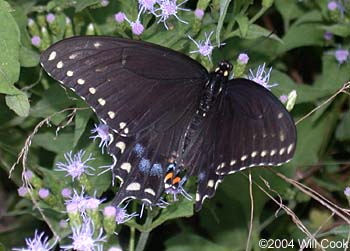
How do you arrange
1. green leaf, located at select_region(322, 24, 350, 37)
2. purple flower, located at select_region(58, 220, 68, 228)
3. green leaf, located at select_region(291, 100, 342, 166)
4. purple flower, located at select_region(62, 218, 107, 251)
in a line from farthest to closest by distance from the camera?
1. green leaf, located at select_region(291, 100, 342, 166)
2. green leaf, located at select_region(322, 24, 350, 37)
3. purple flower, located at select_region(58, 220, 68, 228)
4. purple flower, located at select_region(62, 218, 107, 251)

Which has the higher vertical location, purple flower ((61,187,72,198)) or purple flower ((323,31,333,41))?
purple flower ((323,31,333,41))

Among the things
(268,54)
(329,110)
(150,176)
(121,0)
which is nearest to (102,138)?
(150,176)

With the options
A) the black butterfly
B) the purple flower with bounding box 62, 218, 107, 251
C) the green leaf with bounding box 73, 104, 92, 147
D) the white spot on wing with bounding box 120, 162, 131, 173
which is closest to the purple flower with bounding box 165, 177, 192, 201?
the black butterfly

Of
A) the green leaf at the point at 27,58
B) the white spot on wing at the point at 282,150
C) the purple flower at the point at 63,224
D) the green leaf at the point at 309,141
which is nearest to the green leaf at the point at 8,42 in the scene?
the green leaf at the point at 27,58

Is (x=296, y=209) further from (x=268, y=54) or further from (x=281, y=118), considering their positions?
(x=281, y=118)

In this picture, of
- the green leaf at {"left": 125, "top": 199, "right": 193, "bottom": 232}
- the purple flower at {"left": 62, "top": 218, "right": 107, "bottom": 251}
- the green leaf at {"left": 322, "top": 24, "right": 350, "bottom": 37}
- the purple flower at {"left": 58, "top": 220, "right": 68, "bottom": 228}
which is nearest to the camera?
the purple flower at {"left": 62, "top": 218, "right": 107, "bottom": 251}

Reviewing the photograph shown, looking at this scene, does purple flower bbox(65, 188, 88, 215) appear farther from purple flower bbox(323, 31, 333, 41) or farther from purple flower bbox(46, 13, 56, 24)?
purple flower bbox(323, 31, 333, 41)

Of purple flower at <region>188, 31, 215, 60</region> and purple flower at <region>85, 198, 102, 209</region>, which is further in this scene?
purple flower at <region>188, 31, 215, 60</region>
